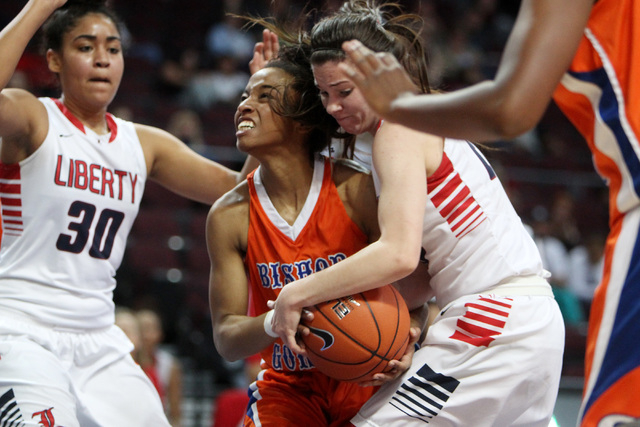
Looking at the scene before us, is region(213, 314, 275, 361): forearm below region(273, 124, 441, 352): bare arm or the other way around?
below

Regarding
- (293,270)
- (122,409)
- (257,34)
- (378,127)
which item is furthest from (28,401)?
(257,34)

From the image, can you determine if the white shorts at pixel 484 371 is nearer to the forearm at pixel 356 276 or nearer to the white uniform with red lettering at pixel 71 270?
the forearm at pixel 356 276

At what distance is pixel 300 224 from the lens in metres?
3.33

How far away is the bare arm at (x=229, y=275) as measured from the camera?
3266 mm

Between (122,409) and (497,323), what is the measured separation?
5.48 ft

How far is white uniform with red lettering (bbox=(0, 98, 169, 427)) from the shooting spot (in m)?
3.42

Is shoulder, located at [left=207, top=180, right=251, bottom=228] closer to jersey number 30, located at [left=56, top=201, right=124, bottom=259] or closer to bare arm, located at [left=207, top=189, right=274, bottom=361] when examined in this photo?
bare arm, located at [left=207, top=189, right=274, bottom=361]

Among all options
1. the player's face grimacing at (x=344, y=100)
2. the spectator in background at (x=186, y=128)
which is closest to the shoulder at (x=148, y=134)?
the player's face grimacing at (x=344, y=100)

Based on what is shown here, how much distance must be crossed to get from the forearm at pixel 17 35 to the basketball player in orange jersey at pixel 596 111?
1.78 meters

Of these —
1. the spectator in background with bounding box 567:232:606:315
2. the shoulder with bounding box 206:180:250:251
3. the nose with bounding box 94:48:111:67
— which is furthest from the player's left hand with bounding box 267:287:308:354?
the spectator in background with bounding box 567:232:606:315

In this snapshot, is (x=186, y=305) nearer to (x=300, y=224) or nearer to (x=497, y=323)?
(x=300, y=224)

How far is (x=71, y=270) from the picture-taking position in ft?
11.7

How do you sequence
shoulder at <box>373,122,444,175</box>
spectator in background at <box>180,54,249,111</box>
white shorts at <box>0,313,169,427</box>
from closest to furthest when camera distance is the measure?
shoulder at <box>373,122,444,175</box>
white shorts at <box>0,313,169,427</box>
spectator in background at <box>180,54,249,111</box>

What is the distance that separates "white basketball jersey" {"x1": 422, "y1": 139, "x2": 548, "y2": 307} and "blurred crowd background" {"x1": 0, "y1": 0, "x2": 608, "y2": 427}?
13.7 feet
